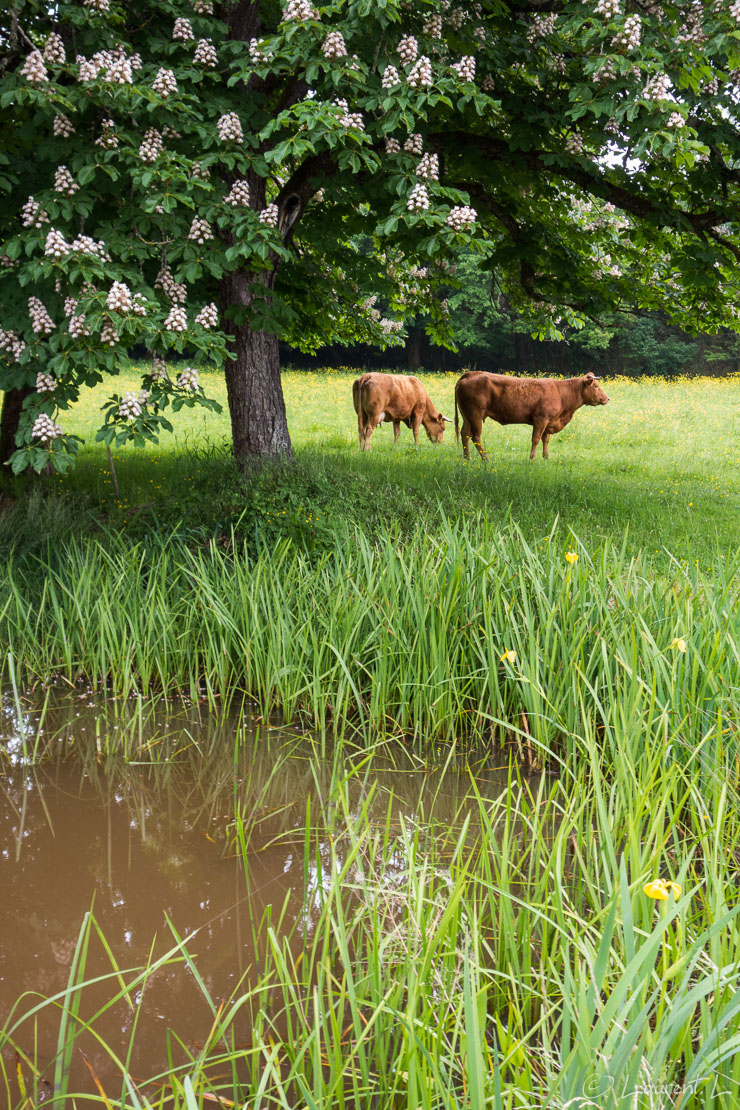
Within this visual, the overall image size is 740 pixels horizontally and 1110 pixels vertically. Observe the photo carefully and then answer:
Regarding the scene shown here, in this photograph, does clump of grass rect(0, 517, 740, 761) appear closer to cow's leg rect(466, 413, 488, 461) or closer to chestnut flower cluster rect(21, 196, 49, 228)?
chestnut flower cluster rect(21, 196, 49, 228)

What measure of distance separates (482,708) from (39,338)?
11.2 feet

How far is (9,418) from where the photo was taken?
8797mm

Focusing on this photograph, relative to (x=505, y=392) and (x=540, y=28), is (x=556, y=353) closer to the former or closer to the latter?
(x=505, y=392)

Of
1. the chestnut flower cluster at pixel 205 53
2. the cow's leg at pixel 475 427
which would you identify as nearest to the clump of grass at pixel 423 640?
the chestnut flower cluster at pixel 205 53

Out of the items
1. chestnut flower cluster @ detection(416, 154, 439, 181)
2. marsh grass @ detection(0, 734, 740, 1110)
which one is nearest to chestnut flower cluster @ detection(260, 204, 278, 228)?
chestnut flower cluster @ detection(416, 154, 439, 181)

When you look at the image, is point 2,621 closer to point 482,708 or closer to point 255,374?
point 482,708

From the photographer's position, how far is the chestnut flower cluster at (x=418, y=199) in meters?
4.89

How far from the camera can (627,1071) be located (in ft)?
4.78

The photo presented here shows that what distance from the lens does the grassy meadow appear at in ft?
5.34

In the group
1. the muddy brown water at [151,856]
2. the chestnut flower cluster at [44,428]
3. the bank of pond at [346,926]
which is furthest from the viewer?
the chestnut flower cluster at [44,428]

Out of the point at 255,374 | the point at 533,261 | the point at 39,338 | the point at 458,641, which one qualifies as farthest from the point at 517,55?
the point at 458,641

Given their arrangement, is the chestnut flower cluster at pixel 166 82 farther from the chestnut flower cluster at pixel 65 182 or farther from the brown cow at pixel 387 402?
the brown cow at pixel 387 402

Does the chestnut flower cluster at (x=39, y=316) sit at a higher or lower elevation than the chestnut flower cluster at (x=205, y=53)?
lower

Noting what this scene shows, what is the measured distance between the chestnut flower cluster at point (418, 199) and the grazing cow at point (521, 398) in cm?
685
